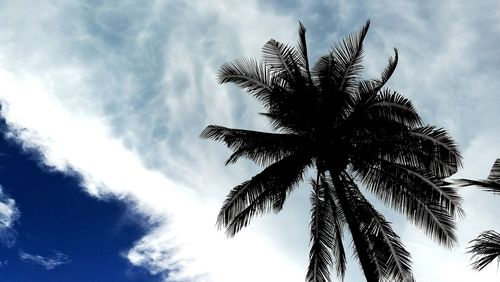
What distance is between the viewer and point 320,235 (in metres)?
10.8

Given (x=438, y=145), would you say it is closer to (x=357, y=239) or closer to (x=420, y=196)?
(x=420, y=196)

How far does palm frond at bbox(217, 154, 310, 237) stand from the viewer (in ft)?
34.9

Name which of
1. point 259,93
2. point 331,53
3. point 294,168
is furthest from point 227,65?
point 294,168

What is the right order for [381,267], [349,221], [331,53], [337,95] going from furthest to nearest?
[331,53] < [337,95] < [381,267] < [349,221]

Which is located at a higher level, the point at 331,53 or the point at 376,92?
the point at 331,53

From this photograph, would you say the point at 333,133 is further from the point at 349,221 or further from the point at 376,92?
the point at 349,221

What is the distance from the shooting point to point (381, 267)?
10312mm

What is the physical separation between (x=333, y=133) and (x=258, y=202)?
117 inches

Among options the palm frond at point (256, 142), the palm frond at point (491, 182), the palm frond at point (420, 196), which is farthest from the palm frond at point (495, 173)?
the palm frond at point (256, 142)

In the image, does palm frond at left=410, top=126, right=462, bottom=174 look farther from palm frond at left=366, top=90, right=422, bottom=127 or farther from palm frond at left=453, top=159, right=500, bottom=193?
palm frond at left=453, top=159, right=500, bottom=193

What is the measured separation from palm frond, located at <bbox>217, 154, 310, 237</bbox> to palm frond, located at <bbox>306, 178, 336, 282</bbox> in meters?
1.04

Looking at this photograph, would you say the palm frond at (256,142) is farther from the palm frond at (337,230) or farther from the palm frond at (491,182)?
the palm frond at (491,182)

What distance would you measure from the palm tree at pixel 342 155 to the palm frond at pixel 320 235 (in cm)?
3

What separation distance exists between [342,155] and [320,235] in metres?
2.45
